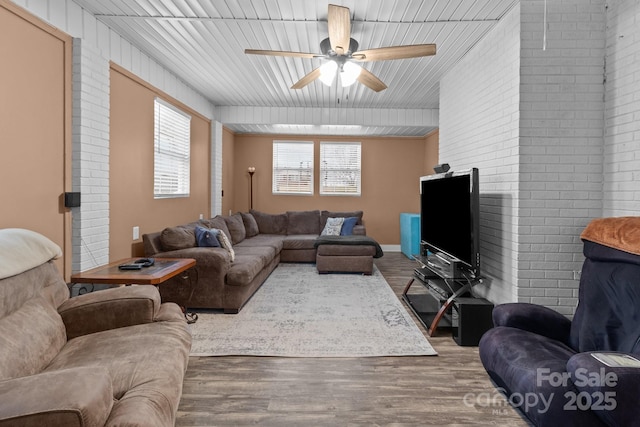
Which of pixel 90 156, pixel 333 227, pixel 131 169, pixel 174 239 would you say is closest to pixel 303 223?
pixel 333 227

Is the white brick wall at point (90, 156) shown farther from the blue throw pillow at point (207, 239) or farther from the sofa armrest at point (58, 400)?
the sofa armrest at point (58, 400)

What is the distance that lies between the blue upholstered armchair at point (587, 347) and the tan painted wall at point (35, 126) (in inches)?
125

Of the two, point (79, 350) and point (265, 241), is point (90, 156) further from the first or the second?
point (265, 241)

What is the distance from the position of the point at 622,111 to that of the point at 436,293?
2054 mm

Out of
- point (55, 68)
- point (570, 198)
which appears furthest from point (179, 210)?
point (570, 198)

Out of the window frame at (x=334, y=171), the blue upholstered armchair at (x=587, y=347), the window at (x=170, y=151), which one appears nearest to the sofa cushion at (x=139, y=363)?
the blue upholstered armchair at (x=587, y=347)

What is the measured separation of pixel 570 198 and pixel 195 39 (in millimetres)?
3748

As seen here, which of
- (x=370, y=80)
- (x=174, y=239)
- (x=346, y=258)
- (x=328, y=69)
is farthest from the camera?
(x=346, y=258)

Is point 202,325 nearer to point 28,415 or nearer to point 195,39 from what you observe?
point 28,415

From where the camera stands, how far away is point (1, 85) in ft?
7.84

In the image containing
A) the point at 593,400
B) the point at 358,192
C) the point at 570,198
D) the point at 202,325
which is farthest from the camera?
the point at 358,192

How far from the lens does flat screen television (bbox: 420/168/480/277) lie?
3.10 m

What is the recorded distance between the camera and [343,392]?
7.79 ft

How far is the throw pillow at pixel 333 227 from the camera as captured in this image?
6946mm
